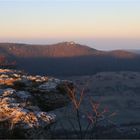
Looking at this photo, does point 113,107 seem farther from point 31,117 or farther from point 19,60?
point 31,117

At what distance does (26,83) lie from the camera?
9.22 metres

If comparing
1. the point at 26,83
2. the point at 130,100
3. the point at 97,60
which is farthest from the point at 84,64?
the point at 26,83

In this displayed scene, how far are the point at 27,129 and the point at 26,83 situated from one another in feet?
7.20

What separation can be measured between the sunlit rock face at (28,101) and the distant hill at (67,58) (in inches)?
1867

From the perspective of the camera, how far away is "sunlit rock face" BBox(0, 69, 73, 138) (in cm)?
715

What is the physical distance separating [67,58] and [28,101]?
60955 mm

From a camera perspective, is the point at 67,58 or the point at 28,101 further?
the point at 67,58

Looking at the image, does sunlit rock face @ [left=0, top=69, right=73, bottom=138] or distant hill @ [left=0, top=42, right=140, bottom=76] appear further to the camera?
distant hill @ [left=0, top=42, right=140, bottom=76]

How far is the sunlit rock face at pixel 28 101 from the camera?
7148mm

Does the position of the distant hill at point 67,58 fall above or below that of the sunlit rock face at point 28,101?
below

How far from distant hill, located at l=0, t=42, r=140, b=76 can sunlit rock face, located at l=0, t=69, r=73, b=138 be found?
156ft

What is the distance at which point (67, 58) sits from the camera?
6925 cm

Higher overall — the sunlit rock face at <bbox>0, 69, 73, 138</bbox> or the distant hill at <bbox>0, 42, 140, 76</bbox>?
the sunlit rock face at <bbox>0, 69, 73, 138</bbox>

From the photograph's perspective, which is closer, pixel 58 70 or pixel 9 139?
pixel 9 139
